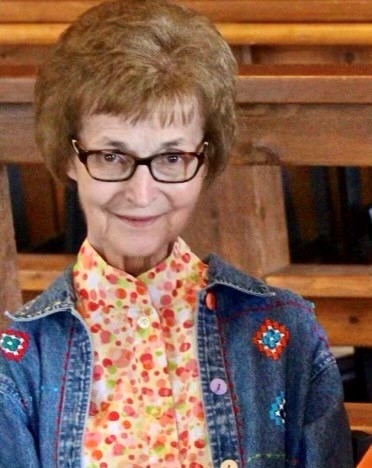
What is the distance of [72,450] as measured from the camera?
1.46 metres

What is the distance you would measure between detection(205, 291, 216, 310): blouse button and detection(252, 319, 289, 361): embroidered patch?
0.23 feet

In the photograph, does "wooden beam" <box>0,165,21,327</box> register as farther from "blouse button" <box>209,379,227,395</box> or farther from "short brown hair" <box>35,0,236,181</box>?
"blouse button" <box>209,379,227,395</box>

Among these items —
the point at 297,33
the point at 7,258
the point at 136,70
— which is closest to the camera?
the point at 136,70

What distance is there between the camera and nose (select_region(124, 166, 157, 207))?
1.39 metres

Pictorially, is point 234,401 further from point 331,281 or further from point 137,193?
point 331,281

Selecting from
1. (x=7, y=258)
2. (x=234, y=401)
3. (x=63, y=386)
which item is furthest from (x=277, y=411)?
(x=7, y=258)

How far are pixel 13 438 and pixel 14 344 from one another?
121mm

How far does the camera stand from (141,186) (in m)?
1.39

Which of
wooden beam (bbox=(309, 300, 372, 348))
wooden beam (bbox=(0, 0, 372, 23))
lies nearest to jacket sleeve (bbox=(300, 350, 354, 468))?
wooden beam (bbox=(309, 300, 372, 348))

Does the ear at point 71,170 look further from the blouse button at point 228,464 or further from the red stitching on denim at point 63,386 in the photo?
the blouse button at point 228,464

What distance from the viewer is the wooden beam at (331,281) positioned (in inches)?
84.7

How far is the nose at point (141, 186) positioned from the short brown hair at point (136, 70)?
7 cm

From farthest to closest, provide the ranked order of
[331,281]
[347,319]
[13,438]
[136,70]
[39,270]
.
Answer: [39,270], [347,319], [331,281], [13,438], [136,70]

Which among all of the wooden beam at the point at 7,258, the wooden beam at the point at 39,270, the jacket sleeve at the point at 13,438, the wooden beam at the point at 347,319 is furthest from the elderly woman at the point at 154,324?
the wooden beam at the point at 39,270
